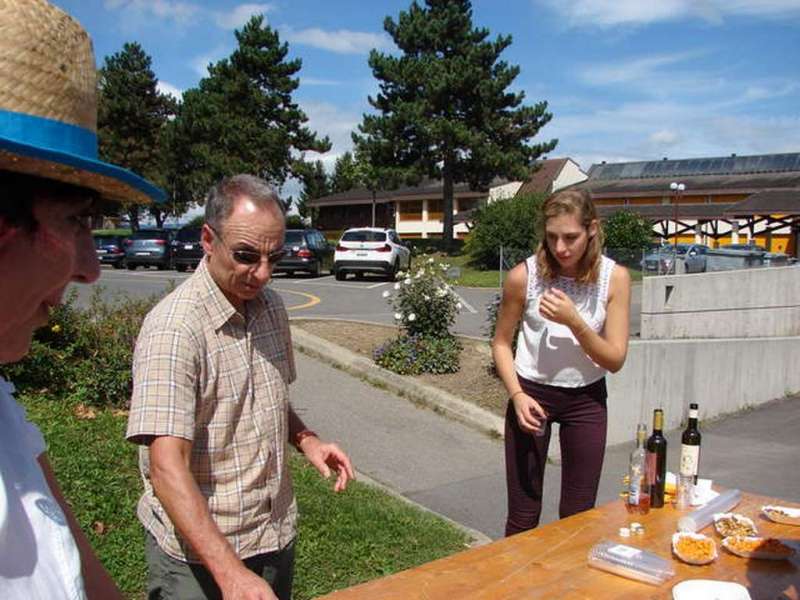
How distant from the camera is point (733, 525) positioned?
3.22 metres

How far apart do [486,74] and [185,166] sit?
25.8m

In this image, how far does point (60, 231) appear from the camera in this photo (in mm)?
1177

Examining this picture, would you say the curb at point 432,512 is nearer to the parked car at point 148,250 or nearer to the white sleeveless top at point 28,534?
the white sleeveless top at point 28,534

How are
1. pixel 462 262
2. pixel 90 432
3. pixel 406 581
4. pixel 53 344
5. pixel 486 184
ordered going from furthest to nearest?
pixel 486 184
pixel 462 262
pixel 53 344
pixel 90 432
pixel 406 581

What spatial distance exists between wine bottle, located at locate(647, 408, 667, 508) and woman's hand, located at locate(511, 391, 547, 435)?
1.67ft

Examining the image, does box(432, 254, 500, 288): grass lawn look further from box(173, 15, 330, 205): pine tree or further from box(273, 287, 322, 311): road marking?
box(173, 15, 330, 205): pine tree

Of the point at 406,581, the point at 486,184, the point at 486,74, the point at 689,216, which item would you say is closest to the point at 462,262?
the point at 486,184

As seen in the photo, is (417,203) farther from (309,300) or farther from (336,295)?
(309,300)

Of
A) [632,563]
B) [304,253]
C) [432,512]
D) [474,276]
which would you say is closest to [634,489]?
[632,563]

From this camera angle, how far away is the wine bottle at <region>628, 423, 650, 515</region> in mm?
3395

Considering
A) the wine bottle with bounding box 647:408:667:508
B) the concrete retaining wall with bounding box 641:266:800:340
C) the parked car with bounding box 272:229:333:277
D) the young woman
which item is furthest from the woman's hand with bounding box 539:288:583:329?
the parked car with bounding box 272:229:333:277

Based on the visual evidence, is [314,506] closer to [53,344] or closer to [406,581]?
[406,581]

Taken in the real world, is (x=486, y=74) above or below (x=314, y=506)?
above

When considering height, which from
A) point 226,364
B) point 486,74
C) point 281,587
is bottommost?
point 281,587
